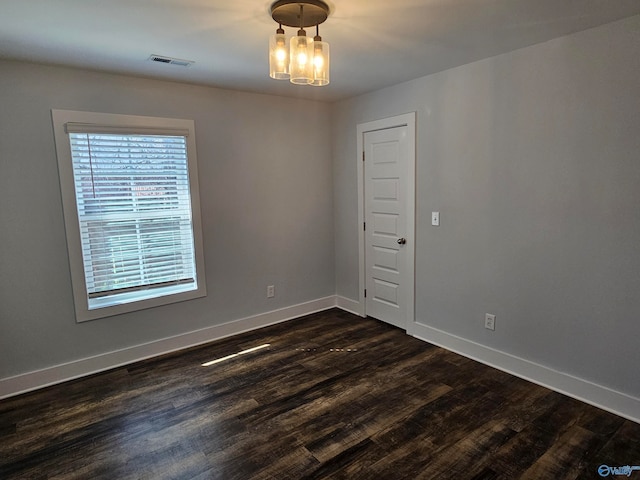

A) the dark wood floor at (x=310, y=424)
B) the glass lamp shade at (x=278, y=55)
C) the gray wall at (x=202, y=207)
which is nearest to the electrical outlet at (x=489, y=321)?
the dark wood floor at (x=310, y=424)

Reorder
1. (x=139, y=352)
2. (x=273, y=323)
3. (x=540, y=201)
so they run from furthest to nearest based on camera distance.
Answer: (x=273, y=323)
(x=139, y=352)
(x=540, y=201)

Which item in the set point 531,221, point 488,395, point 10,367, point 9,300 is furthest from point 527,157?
point 10,367

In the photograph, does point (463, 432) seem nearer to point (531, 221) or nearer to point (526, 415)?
point (526, 415)

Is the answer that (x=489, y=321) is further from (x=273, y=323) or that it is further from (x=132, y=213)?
(x=132, y=213)

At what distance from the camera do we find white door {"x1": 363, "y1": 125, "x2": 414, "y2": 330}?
3594 mm

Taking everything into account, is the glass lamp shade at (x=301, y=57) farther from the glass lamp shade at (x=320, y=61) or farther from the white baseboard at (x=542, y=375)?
the white baseboard at (x=542, y=375)

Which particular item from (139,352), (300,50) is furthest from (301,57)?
(139,352)

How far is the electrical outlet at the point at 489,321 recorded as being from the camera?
2.99 metres

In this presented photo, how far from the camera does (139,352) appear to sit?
327 centimetres

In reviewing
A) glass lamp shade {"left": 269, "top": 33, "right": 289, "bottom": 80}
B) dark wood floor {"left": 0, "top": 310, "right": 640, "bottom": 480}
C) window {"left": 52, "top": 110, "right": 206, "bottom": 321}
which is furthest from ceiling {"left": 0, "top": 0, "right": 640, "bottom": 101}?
dark wood floor {"left": 0, "top": 310, "right": 640, "bottom": 480}

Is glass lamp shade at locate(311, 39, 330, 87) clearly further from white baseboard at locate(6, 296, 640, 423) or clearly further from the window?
white baseboard at locate(6, 296, 640, 423)

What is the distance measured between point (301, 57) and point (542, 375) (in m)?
2.71

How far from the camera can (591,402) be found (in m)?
2.47

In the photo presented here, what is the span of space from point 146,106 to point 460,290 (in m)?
3.10
